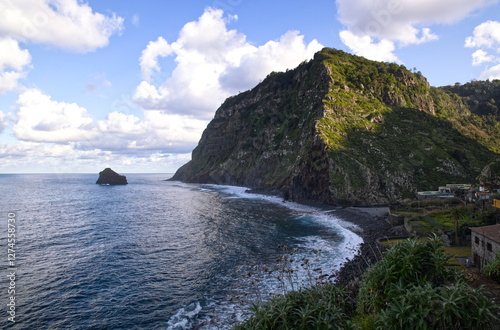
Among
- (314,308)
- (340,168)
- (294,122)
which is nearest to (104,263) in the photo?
(314,308)

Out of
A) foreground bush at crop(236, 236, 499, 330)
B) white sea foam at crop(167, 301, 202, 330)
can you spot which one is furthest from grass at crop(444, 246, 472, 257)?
white sea foam at crop(167, 301, 202, 330)

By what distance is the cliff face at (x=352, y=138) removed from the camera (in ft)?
314

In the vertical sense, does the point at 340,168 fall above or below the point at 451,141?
below

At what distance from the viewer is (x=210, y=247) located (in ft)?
158

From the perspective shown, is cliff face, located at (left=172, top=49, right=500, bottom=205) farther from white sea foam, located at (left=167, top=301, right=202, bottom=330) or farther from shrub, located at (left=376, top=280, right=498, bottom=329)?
shrub, located at (left=376, top=280, right=498, bottom=329)

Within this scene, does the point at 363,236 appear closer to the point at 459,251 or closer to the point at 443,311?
the point at 459,251

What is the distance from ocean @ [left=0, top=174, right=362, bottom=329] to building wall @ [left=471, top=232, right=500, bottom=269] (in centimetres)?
1590

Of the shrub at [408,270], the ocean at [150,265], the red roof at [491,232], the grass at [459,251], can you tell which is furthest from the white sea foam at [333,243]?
the shrub at [408,270]

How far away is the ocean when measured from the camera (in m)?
26.0

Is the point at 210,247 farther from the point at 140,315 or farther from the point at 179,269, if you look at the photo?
the point at 140,315

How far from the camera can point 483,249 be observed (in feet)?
109

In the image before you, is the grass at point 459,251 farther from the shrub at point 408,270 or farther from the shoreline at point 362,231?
the shrub at point 408,270

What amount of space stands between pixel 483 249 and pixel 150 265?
142 ft

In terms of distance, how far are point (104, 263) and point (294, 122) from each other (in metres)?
127
